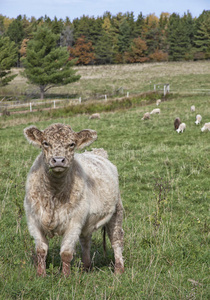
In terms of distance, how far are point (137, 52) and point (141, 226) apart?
295ft

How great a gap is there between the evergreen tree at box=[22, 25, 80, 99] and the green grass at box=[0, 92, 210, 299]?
2782cm

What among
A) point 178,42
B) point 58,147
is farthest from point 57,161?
point 178,42

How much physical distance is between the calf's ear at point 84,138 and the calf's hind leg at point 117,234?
1.36 meters

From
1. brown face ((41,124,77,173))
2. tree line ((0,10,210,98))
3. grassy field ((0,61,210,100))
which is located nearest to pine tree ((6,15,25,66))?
tree line ((0,10,210,98))

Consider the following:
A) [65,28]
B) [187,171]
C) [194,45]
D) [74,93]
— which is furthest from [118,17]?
[187,171]

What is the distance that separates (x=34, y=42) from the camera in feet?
154

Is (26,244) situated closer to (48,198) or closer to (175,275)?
(48,198)

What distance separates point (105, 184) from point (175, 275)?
151cm

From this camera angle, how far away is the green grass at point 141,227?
3.88m

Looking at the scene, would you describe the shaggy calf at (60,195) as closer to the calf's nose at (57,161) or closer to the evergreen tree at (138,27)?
the calf's nose at (57,161)

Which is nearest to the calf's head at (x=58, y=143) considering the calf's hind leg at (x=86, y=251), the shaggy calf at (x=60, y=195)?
the shaggy calf at (x=60, y=195)

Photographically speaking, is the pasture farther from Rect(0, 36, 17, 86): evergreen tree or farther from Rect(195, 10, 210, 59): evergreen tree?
Rect(195, 10, 210, 59): evergreen tree

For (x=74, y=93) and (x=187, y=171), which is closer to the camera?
(x=187, y=171)

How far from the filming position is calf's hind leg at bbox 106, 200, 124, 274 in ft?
16.4
